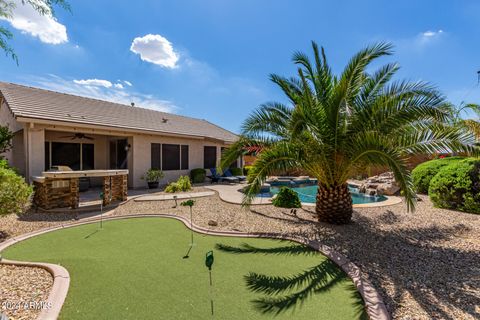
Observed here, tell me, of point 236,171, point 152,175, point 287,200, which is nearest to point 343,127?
point 287,200

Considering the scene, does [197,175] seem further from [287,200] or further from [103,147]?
[287,200]

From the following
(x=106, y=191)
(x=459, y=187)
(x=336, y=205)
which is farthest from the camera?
(x=106, y=191)

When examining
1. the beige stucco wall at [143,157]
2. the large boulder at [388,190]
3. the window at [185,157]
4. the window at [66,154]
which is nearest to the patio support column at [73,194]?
the beige stucco wall at [143,157]

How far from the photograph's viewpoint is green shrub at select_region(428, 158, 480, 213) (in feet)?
27.7

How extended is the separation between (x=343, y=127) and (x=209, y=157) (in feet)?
51.0

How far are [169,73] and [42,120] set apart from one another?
348 inches

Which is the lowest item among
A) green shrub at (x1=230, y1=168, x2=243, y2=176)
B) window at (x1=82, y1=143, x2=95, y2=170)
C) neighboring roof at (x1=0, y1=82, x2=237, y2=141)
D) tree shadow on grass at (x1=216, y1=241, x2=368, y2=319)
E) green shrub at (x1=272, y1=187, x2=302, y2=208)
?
tree shadow on grass at (x1=216, y1=241, x2=368, y2=319)

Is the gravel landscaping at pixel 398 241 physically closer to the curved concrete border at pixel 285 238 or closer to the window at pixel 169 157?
the curved concrete border at pixel 285 238

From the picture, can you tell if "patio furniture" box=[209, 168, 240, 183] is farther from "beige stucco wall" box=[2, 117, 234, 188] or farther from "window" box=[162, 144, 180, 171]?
"window" box=[162, 144, 180, 171]

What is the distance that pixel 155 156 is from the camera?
16.1 metres

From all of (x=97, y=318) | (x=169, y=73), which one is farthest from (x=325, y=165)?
(x=169, y=73)

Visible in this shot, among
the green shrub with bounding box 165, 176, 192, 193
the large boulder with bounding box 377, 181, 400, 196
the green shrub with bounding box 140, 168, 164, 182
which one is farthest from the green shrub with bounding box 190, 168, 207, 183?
the large boulder with bounding box 377, 181, 400, 196

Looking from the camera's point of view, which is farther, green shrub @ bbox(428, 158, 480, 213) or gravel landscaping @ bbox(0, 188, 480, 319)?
green shrub @ bbox(428, 158, 480, 213)

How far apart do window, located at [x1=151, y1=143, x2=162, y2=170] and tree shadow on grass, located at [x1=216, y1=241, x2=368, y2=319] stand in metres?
13.5
